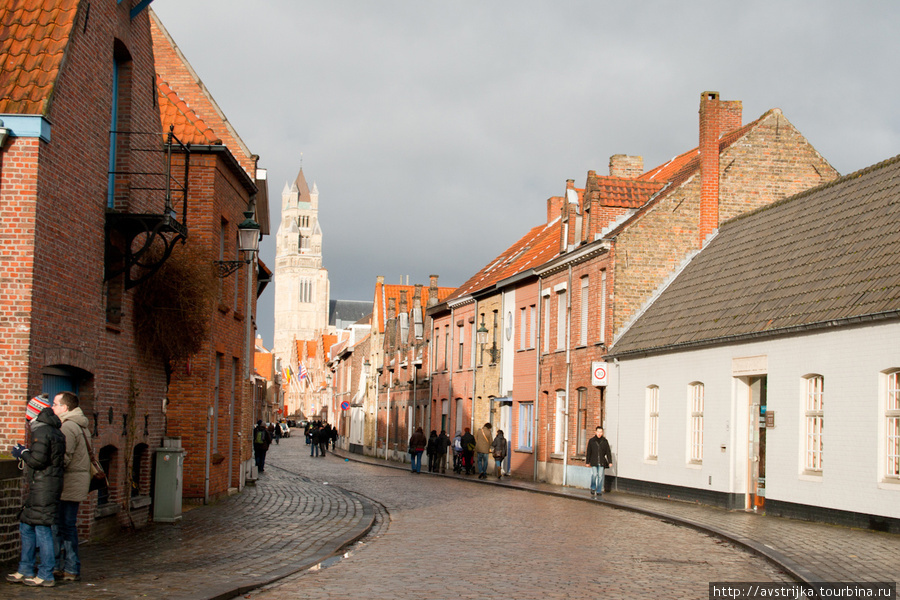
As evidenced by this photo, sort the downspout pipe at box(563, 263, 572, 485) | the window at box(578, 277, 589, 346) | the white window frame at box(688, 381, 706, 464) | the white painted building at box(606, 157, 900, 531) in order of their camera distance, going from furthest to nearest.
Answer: the downspout pipe at box(563, 263, 572, 485) < the window at box(578, 277, 589, 346) < the white window frame at box(688, 381, 706, 464) < the white painted building at box(606, 157, 900, 531)

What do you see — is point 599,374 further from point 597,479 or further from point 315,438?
point 315,438

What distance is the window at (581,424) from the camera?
94.8 ft

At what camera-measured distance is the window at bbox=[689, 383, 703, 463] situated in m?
22.6

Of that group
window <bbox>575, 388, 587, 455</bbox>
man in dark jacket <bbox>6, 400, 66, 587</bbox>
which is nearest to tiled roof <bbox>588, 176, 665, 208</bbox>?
window <bbox>575, 388, 587, 455</bbox>

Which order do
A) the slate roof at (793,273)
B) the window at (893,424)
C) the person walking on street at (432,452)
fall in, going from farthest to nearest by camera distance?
the person walking on street at (432,452)
the slate roof at (793,273)
the window at (893,424)

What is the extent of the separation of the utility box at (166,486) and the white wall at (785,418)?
10.3 meters

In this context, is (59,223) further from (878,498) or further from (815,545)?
(878,498)

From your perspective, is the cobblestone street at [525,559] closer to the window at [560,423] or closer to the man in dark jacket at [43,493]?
the man in dark jacket at [43,493]

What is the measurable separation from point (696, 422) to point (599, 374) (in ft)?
14.6

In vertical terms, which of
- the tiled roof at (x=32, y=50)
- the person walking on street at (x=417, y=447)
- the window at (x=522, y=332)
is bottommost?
the person walking on street at (x=417, y=447)

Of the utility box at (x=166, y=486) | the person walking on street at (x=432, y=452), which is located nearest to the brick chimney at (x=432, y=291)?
the person walking on street at (x=432, y=452)

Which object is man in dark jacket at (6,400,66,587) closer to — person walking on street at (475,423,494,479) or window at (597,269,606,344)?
window at (597,269,606,344)

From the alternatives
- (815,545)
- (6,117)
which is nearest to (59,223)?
(6,117)

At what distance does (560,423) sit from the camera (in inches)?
1230
